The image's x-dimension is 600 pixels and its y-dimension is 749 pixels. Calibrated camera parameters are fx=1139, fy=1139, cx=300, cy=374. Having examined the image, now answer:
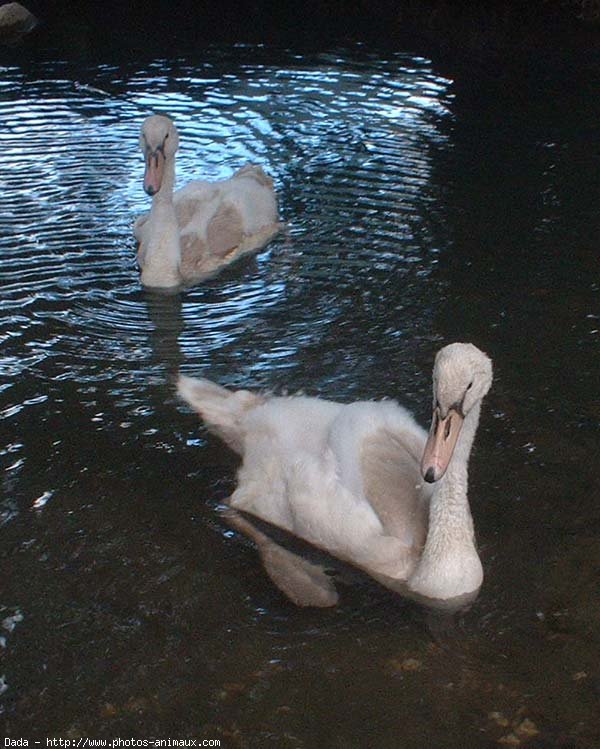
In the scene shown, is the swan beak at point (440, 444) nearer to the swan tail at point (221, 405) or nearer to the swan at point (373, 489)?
the swan at point (373, 489)

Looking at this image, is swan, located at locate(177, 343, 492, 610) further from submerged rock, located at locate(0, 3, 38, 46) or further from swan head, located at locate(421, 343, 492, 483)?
submerged rock, located at locate(0, 3, 38, 46)

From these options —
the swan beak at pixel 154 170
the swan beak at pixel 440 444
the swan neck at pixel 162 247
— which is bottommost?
the swan neck at pixel 162 247

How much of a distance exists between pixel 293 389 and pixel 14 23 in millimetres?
11870

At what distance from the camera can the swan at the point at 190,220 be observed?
809cm

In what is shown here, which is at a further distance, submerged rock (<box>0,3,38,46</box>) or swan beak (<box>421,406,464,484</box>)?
submerged rock (<box>0,3,38,46</box>)

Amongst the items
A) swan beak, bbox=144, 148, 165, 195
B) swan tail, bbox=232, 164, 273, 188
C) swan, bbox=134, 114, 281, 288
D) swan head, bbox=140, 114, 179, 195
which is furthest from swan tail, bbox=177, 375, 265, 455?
swan tail, bbox=232, 164, 273, 188

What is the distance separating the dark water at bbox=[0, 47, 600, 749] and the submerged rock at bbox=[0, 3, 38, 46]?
157 inches

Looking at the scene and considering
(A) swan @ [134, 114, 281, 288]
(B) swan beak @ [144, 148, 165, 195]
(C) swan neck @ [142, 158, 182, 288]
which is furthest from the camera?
(B) swan beak @ [144, 148, 165, 195]

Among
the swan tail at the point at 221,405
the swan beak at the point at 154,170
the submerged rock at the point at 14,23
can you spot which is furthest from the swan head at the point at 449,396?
the submerged rock at the point at 14,23

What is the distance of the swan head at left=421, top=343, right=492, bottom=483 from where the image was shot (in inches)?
180

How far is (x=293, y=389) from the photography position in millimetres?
6555

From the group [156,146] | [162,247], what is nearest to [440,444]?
[162,247]

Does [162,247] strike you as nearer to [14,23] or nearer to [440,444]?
[440,444]

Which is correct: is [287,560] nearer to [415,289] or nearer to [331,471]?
[331,471]
